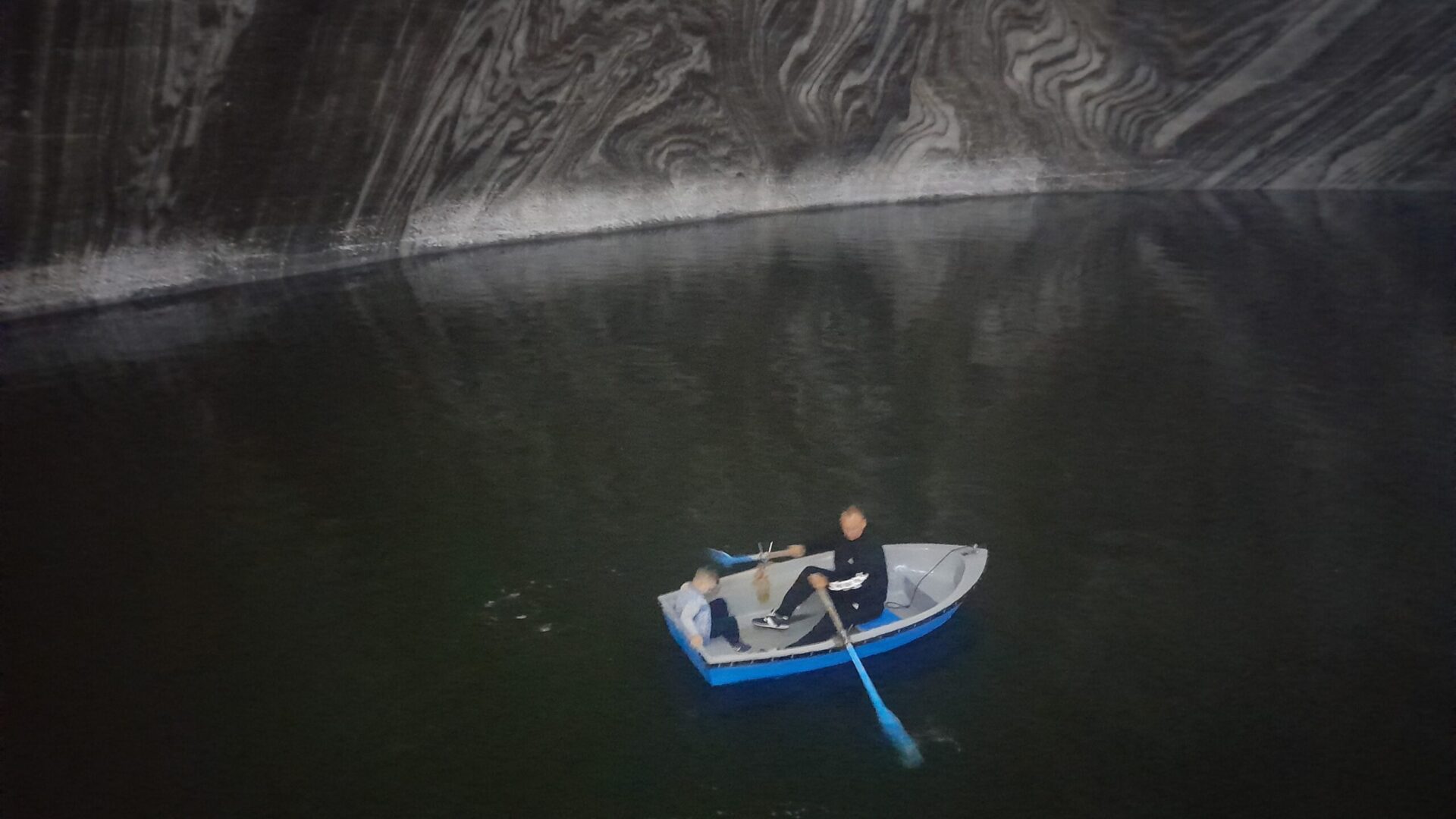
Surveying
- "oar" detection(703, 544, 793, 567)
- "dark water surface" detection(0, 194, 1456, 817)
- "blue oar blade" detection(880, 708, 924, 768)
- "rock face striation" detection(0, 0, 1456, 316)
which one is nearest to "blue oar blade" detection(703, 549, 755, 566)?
"oar" detection(703, 544, 793, 567)

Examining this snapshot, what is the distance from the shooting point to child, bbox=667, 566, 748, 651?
909 centimetres

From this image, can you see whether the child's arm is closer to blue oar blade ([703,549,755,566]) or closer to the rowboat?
the rowboat

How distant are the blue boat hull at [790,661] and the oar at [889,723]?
14cm

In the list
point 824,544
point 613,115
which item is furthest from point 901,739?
point 613,115

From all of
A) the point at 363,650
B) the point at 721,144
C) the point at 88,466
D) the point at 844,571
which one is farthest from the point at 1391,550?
the point at 721,144

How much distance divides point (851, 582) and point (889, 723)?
1431 millimetres

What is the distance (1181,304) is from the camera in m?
19.2

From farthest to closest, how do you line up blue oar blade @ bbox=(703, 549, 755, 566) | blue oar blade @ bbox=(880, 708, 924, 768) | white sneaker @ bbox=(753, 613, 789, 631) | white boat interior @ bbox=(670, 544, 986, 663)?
blue oar blade @ bbox=(703, 549, 755, 566) < white sneaker @ bbox=(753, 613, 789, 631) < white boat interior @ bbox=(670, 544, 986, 663) < blue oar blade @ bbox=(880, 708, 924, 768)

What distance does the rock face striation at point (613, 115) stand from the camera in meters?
18.8

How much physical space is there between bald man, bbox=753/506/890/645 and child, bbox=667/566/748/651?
0.39 m

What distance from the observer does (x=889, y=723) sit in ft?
27.4

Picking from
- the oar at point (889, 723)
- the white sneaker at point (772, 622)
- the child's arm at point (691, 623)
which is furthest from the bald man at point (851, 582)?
the child's arm at point (691, 623)

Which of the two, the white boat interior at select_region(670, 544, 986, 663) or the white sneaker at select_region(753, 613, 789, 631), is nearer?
the white boat interior at select_region(670, 544, 986, 663)

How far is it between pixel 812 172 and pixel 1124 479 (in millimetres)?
18351
